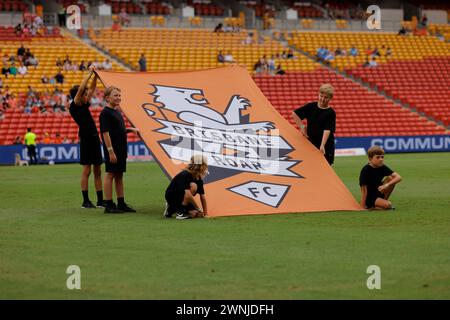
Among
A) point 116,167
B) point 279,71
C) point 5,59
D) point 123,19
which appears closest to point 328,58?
point 279,71

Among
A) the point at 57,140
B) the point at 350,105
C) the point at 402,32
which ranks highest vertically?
the point at 402,32

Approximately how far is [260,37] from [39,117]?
16915mm

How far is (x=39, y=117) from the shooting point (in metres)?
36.2

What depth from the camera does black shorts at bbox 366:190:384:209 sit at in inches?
529

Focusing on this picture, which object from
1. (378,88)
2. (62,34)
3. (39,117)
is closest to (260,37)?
(378,88)

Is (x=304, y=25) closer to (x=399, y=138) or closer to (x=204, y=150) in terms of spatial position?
(x=399, y=138)

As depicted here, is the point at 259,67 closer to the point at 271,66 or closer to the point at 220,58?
the point at 271,66

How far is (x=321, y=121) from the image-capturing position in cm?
1400

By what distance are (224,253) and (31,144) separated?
23.9 m

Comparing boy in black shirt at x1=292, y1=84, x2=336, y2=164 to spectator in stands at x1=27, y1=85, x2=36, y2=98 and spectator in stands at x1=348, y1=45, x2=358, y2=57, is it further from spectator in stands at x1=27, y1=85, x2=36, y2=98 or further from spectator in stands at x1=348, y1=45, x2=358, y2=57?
spectator in stands at x1=348, y1=45, x2=358, y2=57

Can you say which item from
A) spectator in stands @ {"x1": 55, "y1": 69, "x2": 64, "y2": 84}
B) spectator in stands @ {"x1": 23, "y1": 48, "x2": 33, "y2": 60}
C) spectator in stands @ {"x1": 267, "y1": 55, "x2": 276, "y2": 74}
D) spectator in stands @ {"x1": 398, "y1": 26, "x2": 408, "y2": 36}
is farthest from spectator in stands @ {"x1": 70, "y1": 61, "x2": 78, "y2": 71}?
spectator in stands @ {"x1": 398, "y1": 26, "x2": 408, "y2": 36}

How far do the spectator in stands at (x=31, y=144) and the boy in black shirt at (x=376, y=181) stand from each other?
20272mm

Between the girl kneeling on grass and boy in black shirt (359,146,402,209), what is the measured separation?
2350 millimetres
